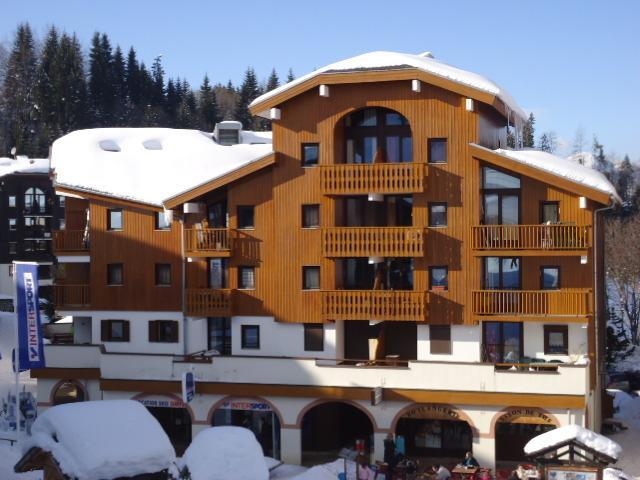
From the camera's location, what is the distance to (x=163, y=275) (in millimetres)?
37219

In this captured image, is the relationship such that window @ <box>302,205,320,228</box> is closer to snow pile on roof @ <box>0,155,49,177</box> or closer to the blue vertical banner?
the blue vertical banner

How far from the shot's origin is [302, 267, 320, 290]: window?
3506cm

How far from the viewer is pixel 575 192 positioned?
32.0m

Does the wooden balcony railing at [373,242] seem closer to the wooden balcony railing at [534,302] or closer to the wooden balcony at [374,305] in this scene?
the wooden balcony at [374,305]

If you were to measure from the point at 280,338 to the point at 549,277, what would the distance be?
10.1 metres

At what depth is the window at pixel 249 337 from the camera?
35.9 meters

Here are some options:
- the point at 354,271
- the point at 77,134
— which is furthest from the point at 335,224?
the point at 77,134

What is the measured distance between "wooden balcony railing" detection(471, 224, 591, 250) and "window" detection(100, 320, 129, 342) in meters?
14.3

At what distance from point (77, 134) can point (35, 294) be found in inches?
411

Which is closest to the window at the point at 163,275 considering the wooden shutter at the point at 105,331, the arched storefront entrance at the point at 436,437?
the wooden shutter at the point at 105,331

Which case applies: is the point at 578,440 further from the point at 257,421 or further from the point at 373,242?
the point at 257,421

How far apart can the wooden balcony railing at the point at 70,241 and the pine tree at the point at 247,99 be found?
7952 cm

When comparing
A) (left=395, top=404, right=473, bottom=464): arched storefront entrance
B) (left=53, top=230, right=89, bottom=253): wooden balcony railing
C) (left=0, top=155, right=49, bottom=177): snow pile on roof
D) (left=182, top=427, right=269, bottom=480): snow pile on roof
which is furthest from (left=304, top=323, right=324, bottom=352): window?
(left=0, top=155, right=49, bottom=177): snow pile on roof

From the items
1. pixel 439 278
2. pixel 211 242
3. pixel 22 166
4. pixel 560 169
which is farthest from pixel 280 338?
pixel 22 166
